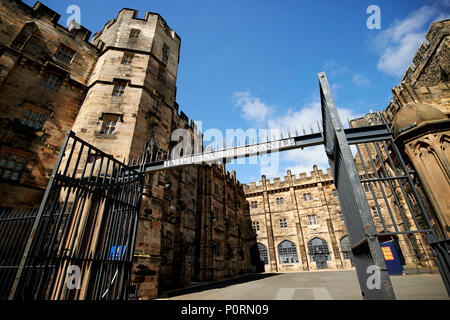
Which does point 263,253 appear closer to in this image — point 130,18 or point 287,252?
point 287,252

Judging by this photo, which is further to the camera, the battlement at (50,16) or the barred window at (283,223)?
the barred window at (283,223)

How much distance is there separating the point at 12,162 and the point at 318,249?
28.1 metres

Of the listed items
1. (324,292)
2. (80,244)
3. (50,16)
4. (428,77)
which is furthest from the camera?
(428,77)

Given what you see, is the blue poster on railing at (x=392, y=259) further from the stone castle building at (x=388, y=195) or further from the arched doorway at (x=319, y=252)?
the arched doorway at (x=319, y=252)

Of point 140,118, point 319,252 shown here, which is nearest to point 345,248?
point 319,252

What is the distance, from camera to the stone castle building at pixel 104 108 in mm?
8336

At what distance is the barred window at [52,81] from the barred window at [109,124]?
3773mm

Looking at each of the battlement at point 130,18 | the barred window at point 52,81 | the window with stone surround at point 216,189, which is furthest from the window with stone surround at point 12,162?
the window with stone surround at point 216,189

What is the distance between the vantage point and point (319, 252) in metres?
24.5

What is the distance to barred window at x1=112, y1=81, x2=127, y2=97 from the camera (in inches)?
419

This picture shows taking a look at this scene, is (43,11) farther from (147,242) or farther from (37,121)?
(147,242)

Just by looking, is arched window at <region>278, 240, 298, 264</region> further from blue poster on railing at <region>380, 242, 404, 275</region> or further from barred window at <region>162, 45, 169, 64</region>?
barred window at <region>162, 45, 169, 64</region>

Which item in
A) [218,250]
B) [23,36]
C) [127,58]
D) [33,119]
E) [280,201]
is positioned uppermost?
[127,58]

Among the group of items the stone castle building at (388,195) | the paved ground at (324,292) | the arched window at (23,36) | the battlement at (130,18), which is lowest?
the paved ground at (324,292)
